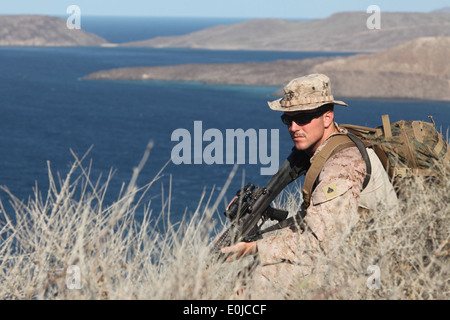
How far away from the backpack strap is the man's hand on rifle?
25.3 inches

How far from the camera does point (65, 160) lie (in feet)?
318

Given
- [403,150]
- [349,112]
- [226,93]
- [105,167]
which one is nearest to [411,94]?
[349,112]

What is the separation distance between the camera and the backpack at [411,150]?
223 inches

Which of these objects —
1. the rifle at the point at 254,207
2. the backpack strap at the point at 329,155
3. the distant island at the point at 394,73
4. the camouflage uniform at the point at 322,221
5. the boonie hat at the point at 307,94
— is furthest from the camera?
the distant island at the point at 394,73

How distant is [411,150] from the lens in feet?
18.6

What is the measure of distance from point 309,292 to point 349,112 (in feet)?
438

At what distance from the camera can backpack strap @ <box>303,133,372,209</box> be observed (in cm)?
550
